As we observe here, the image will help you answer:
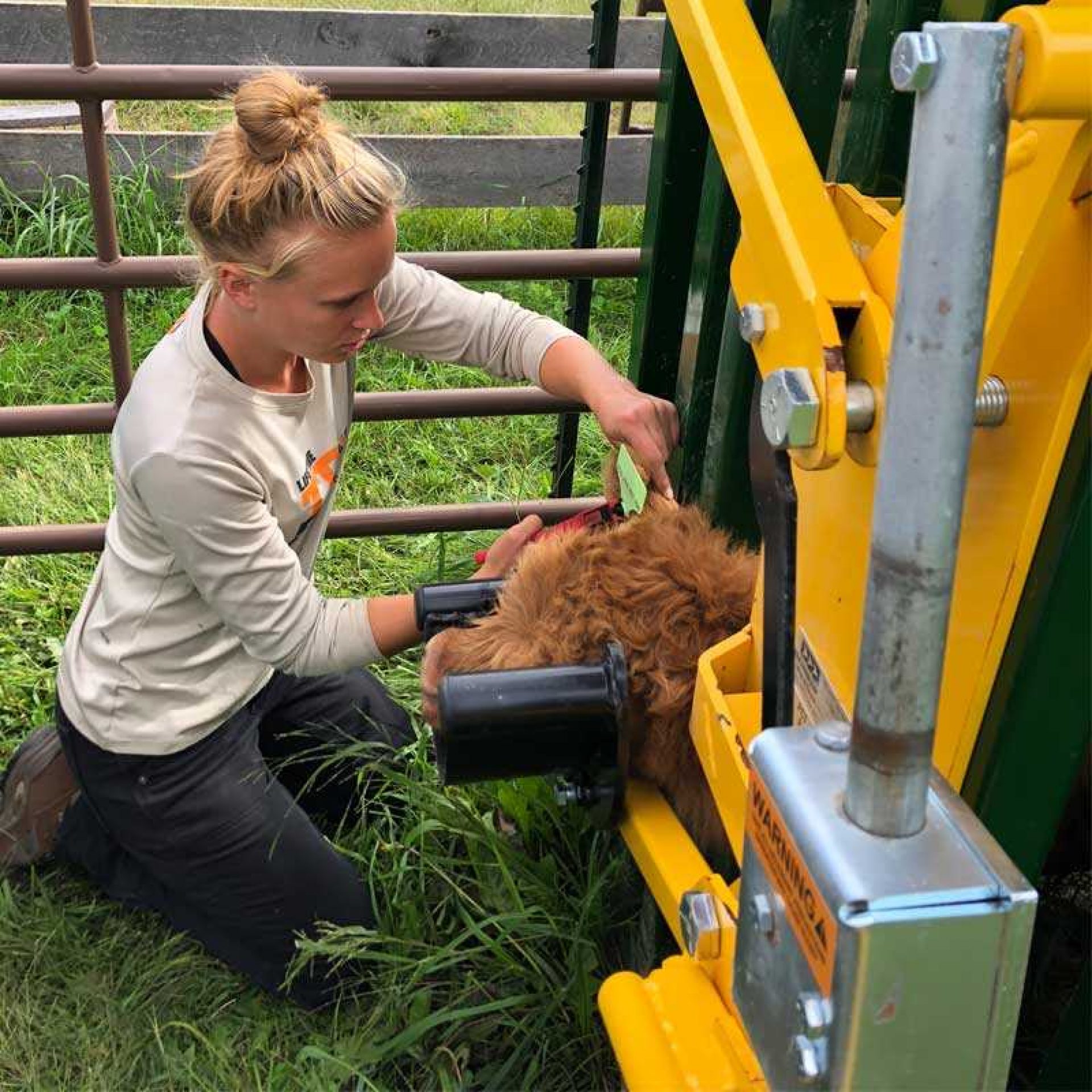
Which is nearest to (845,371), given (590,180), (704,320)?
(704,320)

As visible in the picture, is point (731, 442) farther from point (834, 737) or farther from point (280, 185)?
point (834, 737)

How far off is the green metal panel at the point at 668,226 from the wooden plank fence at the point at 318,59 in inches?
117

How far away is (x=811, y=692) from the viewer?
133cm

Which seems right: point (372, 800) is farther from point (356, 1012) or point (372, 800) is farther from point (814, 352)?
point (814, 352)

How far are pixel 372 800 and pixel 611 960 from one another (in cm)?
58

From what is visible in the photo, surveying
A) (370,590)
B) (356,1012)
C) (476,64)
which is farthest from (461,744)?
(476,64)

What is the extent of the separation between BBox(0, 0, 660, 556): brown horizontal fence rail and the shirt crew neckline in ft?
0.89

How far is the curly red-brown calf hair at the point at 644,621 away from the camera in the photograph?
168 centimetres

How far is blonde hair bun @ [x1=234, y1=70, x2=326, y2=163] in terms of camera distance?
203 cm

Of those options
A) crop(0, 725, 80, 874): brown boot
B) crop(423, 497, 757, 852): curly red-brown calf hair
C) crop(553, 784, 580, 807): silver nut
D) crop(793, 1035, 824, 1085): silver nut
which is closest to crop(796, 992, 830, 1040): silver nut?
crop(793, 1035, 824, 1085): silver nut

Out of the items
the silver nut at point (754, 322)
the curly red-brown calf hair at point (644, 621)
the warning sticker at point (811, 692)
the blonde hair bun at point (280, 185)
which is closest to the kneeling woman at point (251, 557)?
the blonde hair bun at point (280, 185)

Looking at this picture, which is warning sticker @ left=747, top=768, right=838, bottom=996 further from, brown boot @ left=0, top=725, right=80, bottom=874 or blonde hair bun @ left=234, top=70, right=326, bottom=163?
brown boot @ left=0, top=725, right=80, bottom=874

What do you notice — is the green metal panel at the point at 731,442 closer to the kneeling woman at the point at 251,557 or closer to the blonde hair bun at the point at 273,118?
the kneeling woman at the point at 251,557

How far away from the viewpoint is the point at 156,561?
7.47ft
